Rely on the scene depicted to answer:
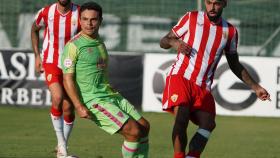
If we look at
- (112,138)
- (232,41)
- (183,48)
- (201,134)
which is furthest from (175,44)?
(112,138)

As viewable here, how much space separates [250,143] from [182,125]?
14.8ft

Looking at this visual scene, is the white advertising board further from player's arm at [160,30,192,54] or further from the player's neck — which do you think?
player's arm at [160,30,192,54]

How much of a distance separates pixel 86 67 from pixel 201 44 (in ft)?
4.39

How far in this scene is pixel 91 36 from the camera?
875 cm

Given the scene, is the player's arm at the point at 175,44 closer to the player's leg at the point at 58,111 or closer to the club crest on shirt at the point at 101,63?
the club crest on shirt at the point at 101,63

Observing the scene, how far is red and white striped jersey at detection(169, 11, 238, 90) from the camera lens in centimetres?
909

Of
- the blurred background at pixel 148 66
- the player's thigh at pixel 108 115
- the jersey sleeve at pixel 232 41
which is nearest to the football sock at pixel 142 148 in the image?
the player's thigh at pixel 108 115

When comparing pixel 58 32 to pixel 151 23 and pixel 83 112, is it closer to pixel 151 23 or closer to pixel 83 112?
pixel 83 112

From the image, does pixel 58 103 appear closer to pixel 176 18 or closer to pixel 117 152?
pixel 117 152

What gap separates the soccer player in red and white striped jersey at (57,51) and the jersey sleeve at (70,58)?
6.83ft

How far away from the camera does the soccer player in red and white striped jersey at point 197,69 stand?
29.3ft

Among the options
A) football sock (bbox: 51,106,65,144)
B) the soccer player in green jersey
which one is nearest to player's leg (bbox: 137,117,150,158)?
the soccer player in green jersey

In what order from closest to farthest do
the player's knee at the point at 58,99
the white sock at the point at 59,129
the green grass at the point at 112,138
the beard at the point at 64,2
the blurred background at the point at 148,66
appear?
1. the white sock at the point at 59,129
2. the player's knee at the point at 58,99
3. the beard at the point at 64,2
4. the green grass at the point at 112,138
5. the blurred background at the point at 148,66

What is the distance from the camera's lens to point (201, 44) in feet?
29.8
